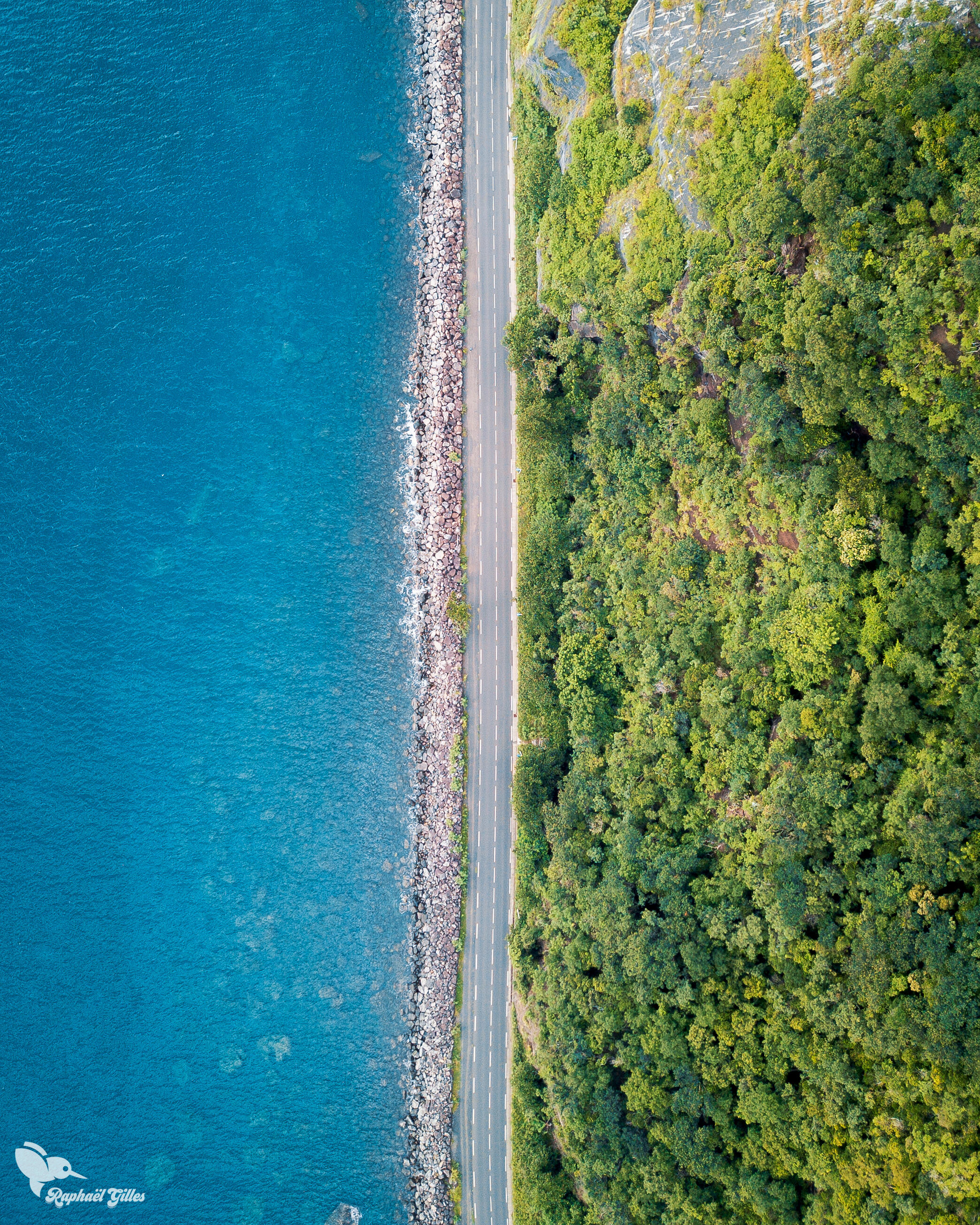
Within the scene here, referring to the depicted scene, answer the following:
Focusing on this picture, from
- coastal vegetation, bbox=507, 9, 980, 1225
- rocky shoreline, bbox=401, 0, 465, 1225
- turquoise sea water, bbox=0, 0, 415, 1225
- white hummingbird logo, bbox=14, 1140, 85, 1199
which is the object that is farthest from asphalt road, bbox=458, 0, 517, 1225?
white hummingbird logo, bbox=14, 1140, 85, 1199

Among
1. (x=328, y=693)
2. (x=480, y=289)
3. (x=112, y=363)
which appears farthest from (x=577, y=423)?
(x=112, y=363)

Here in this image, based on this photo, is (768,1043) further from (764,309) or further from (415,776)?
(764,309)

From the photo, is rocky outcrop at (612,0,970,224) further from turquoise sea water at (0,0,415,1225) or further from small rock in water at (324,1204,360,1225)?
small rock in water at (324,1204,360,1225)

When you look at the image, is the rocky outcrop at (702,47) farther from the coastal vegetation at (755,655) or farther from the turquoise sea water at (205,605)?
the turquoise sea water at (205,605)

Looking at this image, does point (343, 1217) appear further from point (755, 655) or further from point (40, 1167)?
point (755, 655)

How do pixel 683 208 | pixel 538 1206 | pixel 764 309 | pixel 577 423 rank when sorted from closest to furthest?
pixel 764 309, pixel 683 208, pixel 538 1206, pixel 577 423

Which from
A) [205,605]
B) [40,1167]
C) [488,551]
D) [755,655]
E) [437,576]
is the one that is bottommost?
[40,1167]

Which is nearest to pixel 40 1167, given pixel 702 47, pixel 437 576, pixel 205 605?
pixel 205 605
